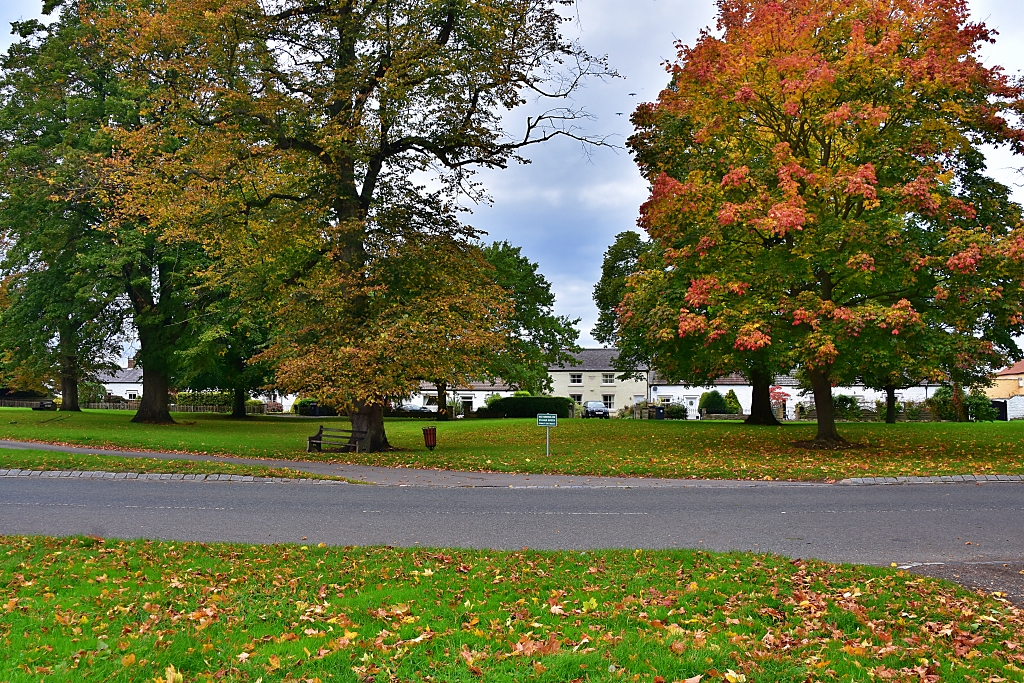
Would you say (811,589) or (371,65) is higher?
(371,65)

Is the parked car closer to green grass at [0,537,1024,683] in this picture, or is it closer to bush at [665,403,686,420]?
bush at [665,403,686,420]

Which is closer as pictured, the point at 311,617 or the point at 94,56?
the point at 311,617

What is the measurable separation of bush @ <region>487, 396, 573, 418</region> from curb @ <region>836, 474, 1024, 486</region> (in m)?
37.0

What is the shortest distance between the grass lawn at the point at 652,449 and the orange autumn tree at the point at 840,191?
264 cm

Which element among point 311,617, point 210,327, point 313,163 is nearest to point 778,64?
point 313,163

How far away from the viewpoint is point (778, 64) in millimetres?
19938

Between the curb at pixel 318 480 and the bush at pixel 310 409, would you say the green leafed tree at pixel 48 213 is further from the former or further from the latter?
the bush at pixel 310 409

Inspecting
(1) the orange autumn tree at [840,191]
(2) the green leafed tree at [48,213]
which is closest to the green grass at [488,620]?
(1) the orange autumn tree at [840,191]

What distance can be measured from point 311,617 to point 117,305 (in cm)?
3362

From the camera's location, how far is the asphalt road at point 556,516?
30.7 ft

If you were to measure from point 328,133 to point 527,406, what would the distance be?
115ft

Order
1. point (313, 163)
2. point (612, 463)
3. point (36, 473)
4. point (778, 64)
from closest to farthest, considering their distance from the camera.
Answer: point (36, 473), point (612, 463), point (778, 64), point (313, 163)

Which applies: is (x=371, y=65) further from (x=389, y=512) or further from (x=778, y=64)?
(x=389, y=512)

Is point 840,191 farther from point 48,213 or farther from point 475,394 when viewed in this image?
point 475,394
